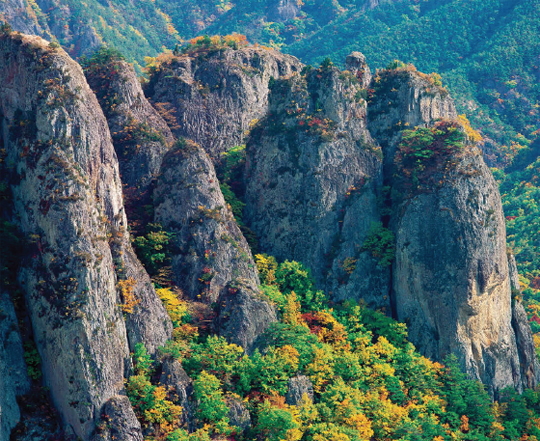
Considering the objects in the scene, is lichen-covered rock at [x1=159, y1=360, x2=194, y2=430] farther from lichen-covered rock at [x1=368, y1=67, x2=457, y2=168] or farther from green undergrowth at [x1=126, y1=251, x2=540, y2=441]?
lichen-covered rock at [x1=368, y1=67, x2=457, y2=168]

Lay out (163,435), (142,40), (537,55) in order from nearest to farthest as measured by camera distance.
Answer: (163,435) < (537,55) < (142,40)

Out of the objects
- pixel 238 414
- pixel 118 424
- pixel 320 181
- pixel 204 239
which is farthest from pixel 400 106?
pixel 118 424

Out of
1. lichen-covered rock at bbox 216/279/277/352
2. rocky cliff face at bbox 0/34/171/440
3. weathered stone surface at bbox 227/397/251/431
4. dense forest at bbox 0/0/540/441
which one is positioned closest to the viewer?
rocky cliff face at bbox 0/34/171/440

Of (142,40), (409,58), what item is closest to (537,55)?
(409,58)

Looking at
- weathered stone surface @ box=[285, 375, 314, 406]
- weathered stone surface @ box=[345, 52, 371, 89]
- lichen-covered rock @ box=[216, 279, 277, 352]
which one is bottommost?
weathered stone surface @ box=[285, 375, 314, 406]

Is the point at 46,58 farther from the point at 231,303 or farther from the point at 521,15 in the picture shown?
the point at 521,15

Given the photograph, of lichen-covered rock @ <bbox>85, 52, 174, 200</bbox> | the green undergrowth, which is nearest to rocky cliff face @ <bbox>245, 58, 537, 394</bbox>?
the green undergrowth

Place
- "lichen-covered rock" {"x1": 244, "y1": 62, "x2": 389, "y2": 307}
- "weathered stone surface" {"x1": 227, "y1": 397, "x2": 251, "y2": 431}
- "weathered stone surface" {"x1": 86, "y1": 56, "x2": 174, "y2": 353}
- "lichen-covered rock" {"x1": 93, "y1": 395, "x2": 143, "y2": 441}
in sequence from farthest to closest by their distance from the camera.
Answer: "lichen-covered rock" {"x1": 244, "y1": 62, "x2": 389, "y2": 307}, "weathered stone surface" {"x1": 86, "y1": 56, "x2": 174, "y2": 353}, "weathered stone surface" {"x1": 227, "y1": 397, "x2": 251, "y2": 431}, "lichen-covered rock" {"x1": 93, "y1": 395, "x2": 143, "y2": 441}

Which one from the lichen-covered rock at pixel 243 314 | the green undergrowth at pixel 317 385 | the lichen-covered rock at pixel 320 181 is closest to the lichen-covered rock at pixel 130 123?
the lichen-covered rock at pixel 320 181
